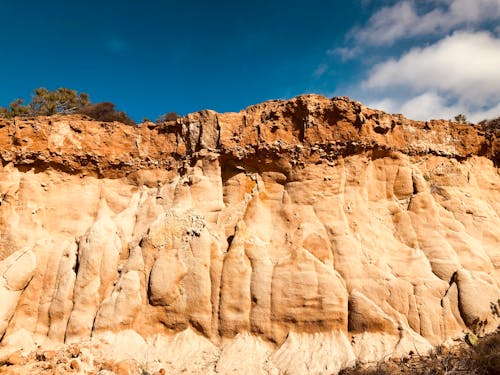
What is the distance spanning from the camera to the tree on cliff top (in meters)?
21.5

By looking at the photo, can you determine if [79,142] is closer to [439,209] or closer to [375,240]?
[375,240]

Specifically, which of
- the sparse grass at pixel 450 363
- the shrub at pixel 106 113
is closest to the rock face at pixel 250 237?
the sparse grass at pixel 450 363

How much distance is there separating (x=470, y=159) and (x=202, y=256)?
366 inches

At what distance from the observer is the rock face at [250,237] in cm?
962

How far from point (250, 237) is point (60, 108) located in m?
17.2

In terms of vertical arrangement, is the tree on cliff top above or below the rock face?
above

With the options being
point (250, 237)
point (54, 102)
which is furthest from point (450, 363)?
point (54, 102)

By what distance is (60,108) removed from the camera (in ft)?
75.3

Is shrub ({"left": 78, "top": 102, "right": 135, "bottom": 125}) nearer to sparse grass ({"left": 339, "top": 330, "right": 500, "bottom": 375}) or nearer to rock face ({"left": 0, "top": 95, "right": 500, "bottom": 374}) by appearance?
rock face ({"left": 0, "top": 95, "right": 500, "bottom": 374})

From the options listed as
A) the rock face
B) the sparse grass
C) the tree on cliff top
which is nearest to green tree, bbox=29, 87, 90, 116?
the tree on cliff top

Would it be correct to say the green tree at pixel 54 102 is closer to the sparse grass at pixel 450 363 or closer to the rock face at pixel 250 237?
the rock face at pixel 250 237

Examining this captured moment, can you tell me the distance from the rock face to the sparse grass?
1.25 feet

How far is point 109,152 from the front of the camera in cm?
1341

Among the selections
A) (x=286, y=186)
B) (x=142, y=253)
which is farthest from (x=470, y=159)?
(x=142, y=253)
